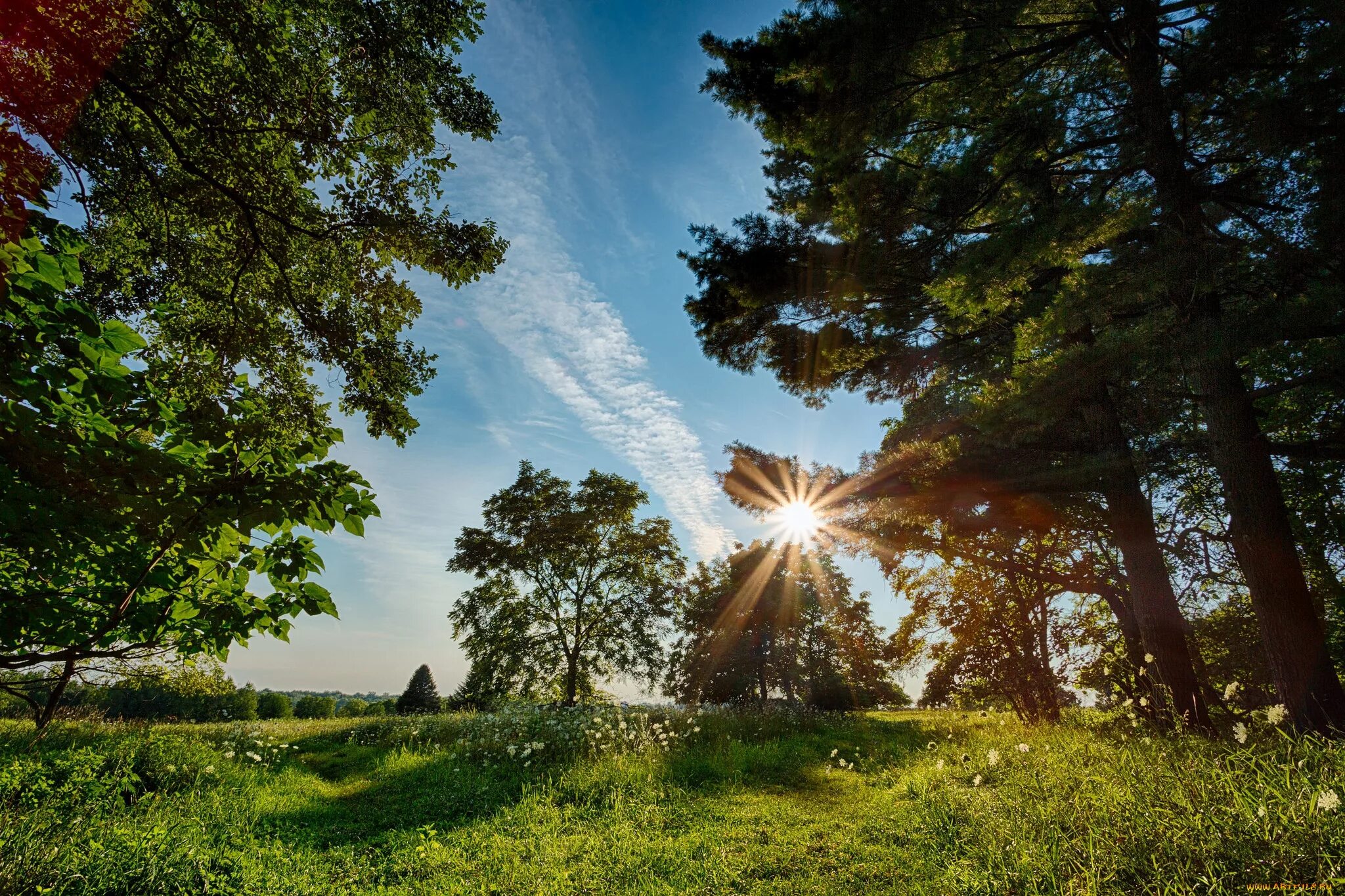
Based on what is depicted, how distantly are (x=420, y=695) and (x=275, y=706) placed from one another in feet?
45.4

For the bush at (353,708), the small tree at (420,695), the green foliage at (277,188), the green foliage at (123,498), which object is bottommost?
the bush at (353,708)

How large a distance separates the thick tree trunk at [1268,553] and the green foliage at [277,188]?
842cm

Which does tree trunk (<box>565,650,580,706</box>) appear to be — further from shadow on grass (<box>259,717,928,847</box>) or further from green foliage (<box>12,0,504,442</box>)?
green foliage (<box>12,0,504,442</box>)

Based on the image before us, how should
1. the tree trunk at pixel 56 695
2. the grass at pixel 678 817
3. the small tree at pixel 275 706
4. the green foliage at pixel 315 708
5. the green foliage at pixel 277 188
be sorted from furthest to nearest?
the green foliage at pixel 315 708, the small tree at pixel 275 706, the green foliage at pixel 277 188, the grass at pixel 678 817, the tree trunk at pixel 56 695

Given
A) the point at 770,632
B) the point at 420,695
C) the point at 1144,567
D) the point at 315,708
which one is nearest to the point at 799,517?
the point at 1144,567

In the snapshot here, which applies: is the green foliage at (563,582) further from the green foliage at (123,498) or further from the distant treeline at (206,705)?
the green foliage at (123,498)

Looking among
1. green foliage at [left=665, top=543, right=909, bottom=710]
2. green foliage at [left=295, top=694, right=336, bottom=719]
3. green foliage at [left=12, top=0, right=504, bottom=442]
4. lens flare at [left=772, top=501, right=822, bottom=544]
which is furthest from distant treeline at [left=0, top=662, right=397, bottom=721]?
green foliage at [left=665, top=543, right=909, bottom=710]

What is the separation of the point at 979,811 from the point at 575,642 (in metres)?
18.7

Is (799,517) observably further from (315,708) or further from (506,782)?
(315,708)

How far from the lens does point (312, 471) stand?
2623 mm

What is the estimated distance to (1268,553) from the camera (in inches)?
212

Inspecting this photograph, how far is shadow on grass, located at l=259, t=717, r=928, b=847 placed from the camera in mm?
5871

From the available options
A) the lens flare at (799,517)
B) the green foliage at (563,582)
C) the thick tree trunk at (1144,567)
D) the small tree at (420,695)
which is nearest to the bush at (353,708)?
the small tree at (420,695)

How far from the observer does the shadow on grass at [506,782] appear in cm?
587
